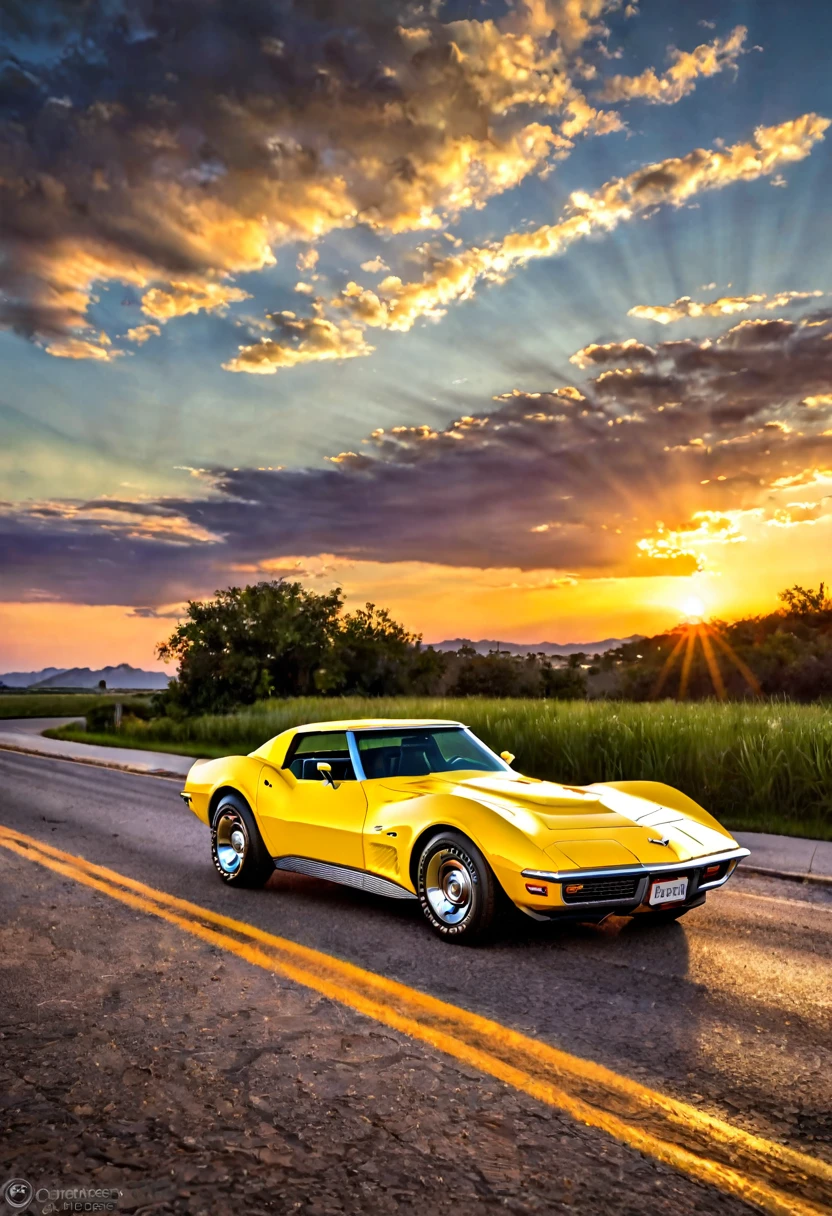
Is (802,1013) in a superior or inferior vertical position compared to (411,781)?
inferior

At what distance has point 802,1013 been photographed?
477 cm

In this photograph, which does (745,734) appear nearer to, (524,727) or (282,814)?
(524,727)

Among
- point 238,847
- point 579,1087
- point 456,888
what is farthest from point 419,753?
point 579,1087

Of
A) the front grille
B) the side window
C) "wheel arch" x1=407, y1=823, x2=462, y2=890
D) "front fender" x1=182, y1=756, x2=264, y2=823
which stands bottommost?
the front grille

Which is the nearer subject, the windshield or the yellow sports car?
the yellow sports car

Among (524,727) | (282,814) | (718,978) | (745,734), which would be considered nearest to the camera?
(718,978)

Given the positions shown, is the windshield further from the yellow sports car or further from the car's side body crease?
the car's side body crease

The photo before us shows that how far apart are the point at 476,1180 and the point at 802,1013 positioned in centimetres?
247

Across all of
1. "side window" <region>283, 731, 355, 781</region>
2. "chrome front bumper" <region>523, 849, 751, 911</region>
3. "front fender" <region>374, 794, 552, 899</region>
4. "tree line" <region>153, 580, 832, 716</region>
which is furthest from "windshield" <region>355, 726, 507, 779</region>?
"tree line" <region>153, 580, 832, 716</region>

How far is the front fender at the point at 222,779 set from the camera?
7.61 meters

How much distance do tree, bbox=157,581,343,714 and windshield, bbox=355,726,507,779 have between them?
3316 cm

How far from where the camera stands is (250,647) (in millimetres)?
42344

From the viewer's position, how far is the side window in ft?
22.8

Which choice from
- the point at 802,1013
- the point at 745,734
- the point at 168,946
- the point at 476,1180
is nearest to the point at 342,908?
the point at 168,946
